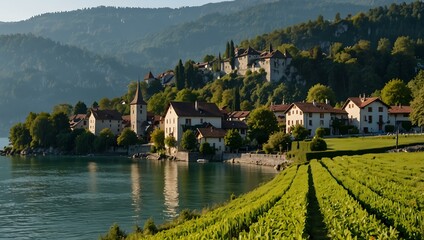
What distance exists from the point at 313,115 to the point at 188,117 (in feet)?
89.0

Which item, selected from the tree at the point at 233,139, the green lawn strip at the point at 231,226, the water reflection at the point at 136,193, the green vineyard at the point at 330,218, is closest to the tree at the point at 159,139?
the tree at the point at 233,139

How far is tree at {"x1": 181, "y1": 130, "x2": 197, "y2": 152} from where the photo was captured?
114312mm

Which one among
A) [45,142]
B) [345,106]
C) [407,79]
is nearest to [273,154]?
[345,106]

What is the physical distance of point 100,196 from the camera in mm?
58531

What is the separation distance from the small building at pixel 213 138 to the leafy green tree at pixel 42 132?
184 ft

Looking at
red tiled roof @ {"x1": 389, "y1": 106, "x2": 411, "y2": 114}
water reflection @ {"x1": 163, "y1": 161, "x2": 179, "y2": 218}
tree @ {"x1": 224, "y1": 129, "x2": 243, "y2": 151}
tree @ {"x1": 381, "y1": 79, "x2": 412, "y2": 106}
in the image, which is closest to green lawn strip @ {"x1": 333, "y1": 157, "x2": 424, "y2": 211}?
water reflection @ {"x1": 163, "y1": 161, "x2": 179, "y2": 218}

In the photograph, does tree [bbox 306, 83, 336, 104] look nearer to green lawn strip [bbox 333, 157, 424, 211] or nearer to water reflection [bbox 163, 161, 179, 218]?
water reflection [bbox 163, 161, 179, 218]

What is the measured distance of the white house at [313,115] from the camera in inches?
4648

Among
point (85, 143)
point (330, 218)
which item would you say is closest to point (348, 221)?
point (330, 218)

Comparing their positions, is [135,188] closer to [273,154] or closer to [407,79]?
[273,154]

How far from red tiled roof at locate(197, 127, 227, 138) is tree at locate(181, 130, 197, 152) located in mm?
2018

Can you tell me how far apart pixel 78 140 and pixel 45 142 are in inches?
572

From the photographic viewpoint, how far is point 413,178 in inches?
1704

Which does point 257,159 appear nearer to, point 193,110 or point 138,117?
point 193,110
